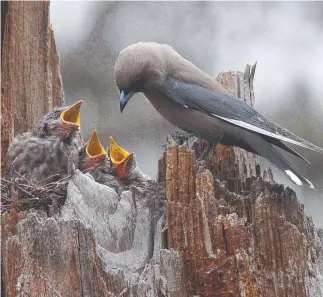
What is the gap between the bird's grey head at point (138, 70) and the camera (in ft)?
21.8

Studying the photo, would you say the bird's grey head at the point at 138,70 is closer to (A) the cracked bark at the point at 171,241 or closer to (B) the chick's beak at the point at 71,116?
(B) the chick's beak at the point at 71,116

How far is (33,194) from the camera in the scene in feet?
20.4

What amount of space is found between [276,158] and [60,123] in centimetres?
215

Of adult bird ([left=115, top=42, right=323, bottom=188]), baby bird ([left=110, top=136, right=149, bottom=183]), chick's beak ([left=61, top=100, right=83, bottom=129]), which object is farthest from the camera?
chick's beak ([left=61, top=100, right=83, bottom=129])

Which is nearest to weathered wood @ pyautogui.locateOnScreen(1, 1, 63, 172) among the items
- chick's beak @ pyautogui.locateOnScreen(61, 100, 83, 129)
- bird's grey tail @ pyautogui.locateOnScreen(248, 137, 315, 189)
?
chick's beak @ pyautogui.locateOnScreen(61, 100, 83, 129)

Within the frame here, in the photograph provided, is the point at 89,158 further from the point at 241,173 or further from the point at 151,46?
the point at 241,173

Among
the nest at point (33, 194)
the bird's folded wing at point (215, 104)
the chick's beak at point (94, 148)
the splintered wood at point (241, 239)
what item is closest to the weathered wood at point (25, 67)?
the chick's beak at point (94, 148)

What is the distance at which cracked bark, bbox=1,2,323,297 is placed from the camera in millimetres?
→ 4754

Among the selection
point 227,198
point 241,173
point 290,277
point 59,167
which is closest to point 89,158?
point 59,167

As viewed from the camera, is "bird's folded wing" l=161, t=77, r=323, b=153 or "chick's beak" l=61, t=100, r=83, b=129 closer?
"bird's folded wing" l=161, t=77, r=323, b=153

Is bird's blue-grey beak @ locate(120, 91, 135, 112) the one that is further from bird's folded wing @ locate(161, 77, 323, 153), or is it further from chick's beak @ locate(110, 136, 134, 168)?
chick's beak @ locate(110, 136, 134, 168)

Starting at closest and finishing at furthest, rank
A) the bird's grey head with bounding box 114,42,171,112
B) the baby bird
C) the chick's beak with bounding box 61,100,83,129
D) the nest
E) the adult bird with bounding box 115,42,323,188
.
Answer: the nest → the adult bird with bounding box 115,42,323,188 → the bird's grey head with bounding box 114,42,171,112 → the baby bird → the chick's beak with bounding box 61,100,83,129

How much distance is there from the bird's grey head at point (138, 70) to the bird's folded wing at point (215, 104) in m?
0.10

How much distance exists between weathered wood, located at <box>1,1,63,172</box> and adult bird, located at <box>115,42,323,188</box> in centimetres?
90
